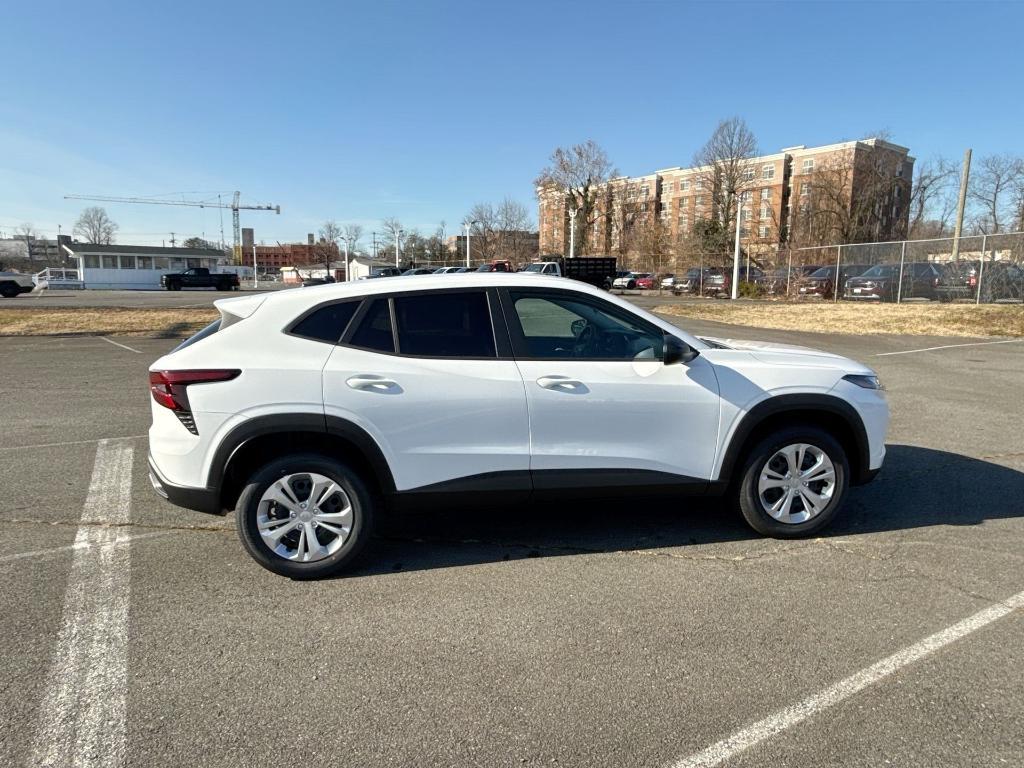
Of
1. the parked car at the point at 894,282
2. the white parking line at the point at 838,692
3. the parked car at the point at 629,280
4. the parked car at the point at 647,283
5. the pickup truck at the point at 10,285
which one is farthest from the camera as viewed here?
the parked car at the point at 647,283

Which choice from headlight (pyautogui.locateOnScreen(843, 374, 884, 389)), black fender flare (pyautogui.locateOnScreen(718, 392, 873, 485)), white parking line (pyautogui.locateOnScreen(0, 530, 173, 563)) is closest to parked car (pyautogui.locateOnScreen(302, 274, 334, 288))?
white parking line (pyautogui.locateOnScreen(0, 530, 173, 563))

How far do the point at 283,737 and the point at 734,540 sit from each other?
295 centimetres

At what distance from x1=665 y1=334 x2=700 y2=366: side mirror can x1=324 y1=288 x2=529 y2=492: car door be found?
34.9 inches

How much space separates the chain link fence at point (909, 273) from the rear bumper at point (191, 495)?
27.2 metres

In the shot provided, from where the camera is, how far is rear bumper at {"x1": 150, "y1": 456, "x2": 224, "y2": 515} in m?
3.61

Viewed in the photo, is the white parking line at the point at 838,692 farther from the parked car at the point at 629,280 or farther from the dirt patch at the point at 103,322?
the parked car at the point at 629,280

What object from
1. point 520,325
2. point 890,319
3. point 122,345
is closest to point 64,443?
point 520,325

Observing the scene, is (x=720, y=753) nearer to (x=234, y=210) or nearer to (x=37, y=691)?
(x=37, y=691)

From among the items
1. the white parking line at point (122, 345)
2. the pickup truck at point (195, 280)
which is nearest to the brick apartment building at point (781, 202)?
the pickup truck at point (195, 280)

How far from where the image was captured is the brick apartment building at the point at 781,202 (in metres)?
58.2

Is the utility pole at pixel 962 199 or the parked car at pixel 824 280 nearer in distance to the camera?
the parked car at pixel 824 280

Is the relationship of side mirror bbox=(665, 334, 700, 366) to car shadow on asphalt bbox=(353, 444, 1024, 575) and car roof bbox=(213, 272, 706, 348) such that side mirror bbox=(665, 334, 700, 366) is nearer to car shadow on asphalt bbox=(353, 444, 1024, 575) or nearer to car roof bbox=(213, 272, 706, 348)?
car roof bbox=(213, 272, 706, 348)

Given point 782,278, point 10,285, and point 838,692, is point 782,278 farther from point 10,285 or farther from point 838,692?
point 10,285

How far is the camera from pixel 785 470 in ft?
13.9
